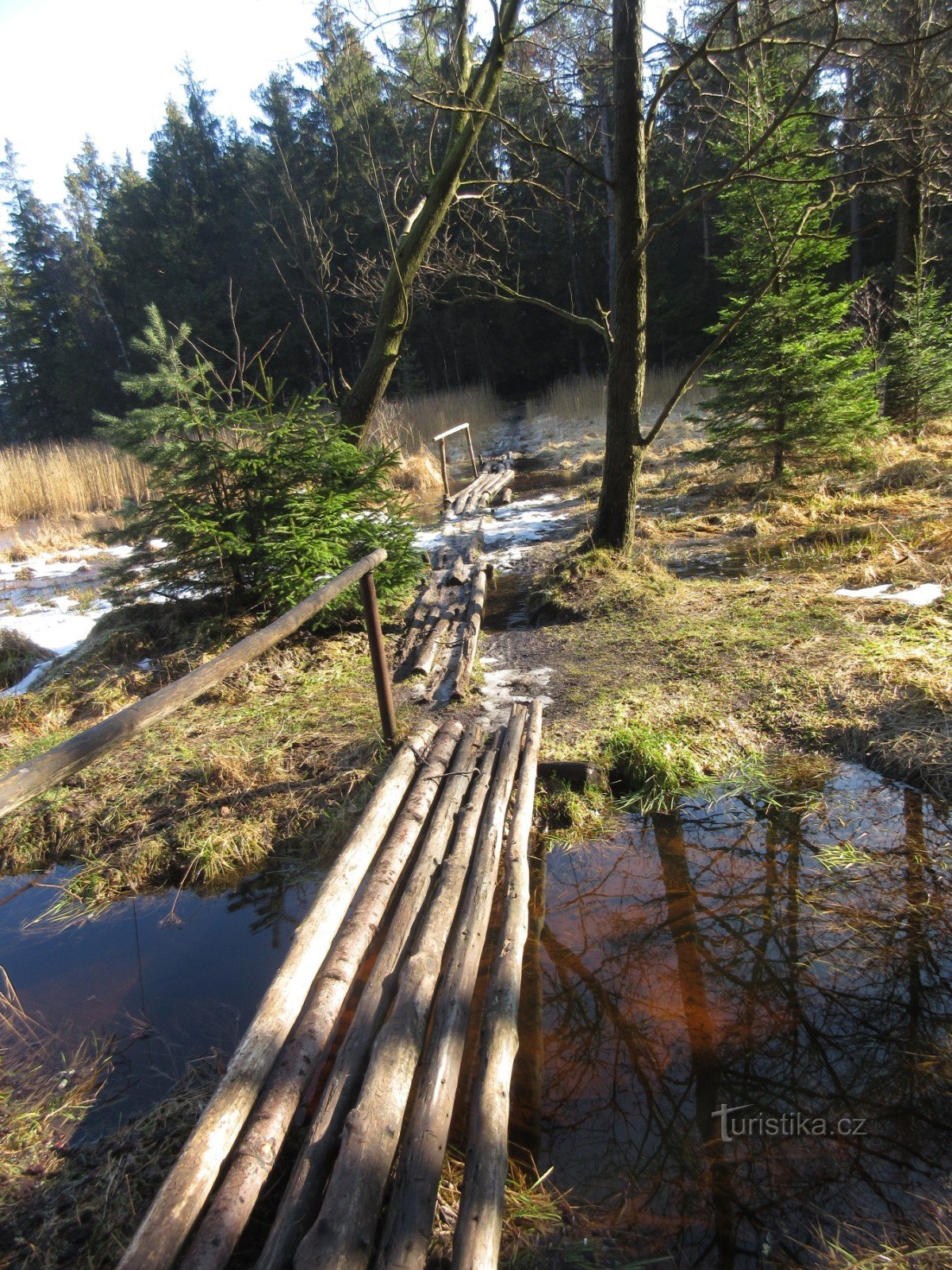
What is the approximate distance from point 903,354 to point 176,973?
40.8 feet

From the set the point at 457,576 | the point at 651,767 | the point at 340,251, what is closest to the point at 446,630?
the point at 457,576

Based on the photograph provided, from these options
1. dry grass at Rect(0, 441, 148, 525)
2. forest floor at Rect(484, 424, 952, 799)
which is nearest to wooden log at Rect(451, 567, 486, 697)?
forest floor at Rect(484, 424, 952, 799)

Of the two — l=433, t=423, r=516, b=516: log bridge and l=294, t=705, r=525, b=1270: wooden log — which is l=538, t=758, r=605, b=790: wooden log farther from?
l=433, t=423, r=516, b=516: log bridge

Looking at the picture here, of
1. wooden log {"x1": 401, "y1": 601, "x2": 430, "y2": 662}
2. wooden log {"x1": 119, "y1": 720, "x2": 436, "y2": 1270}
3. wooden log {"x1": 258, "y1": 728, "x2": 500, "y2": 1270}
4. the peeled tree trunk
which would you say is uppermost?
the peeled tree trunk

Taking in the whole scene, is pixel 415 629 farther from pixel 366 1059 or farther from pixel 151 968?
pixel 366 1059

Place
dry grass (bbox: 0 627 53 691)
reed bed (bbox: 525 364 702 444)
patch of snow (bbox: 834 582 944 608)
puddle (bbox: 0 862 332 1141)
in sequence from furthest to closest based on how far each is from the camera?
reed bed (bbox: 525 364 702 444) < dry grass (bbox: 0 627 53 691) < patch of snow (bbox: 834 582 944 608) < puddle (bbox: 0 862 332 1141)

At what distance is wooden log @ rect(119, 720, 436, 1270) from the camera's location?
5.06 feet

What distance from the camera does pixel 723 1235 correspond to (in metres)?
1.86

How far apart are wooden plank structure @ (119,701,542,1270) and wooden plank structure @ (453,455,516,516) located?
9.26 m

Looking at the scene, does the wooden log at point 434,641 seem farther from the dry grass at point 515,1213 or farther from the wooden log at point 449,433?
the wooden log at point 449,433

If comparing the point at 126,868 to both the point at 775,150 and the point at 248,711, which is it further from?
the point at 775,150

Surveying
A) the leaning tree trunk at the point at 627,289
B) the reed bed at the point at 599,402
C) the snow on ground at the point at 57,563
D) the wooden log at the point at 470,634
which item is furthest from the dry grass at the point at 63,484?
the leaning tree trunk at the point at 627,289

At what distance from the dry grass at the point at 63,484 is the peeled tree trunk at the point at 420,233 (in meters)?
9.29

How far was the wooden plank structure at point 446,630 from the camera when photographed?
5258 millimetres
